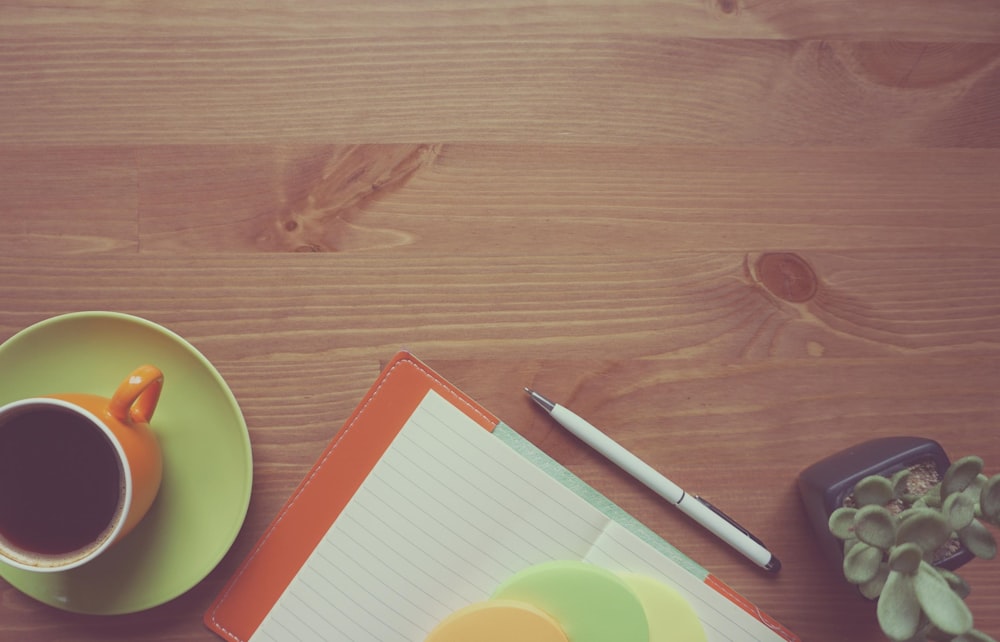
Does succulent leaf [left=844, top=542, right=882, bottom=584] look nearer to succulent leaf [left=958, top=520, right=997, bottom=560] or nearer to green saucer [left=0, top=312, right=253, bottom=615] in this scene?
succulent leaf [left=958, top=520, right=997, bottom=560]

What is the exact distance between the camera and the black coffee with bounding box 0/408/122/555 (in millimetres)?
550

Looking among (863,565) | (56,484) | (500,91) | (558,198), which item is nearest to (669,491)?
(863,565)

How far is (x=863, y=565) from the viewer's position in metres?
0.51

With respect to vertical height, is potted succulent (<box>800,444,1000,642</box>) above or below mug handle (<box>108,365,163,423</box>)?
above

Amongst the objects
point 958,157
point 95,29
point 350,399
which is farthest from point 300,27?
point 958,157

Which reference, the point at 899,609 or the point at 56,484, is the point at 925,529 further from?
the point at 56,484

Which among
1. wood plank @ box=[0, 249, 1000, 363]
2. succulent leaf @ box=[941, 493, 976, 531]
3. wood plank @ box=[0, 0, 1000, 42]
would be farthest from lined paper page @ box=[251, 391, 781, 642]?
wood plank @ box=[0, 0, 1000, 42]

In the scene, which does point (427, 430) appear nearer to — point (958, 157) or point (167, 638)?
point (167, 638)

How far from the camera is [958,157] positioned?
27.2 inches

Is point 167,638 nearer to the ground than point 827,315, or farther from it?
nearer to the ground

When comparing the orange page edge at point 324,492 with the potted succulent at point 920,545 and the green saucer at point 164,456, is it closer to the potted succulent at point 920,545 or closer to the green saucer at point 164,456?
the green saucer at point 164,456

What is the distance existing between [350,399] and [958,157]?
0.59 metres

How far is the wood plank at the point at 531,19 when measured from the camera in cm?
65

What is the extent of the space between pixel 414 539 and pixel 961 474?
15.9 inches
